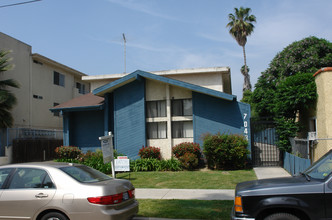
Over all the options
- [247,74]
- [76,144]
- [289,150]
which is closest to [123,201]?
[289,150]

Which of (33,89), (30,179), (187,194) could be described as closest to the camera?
(30,179)

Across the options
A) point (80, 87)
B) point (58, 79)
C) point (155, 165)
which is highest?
point (58, 79)

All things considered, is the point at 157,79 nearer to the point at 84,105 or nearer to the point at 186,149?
the point at 186,149

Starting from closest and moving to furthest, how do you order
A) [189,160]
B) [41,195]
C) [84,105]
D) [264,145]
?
[41,195]
[189,160]
[264,145]
[84,105]

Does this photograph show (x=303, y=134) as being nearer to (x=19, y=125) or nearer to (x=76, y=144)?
(x=76, y=144)

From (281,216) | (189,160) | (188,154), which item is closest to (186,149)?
(188,154)

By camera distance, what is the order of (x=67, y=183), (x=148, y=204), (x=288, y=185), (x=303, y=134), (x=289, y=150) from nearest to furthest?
(x=288, y=185) → (x=67, y=183) → (x=148, y=204) → (x=289, y=150) → (x=303, y=134)

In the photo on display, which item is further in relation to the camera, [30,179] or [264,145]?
[264,145]

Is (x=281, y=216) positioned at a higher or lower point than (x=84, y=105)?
lower

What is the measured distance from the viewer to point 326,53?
24.2 metres

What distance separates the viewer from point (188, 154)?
50.7ft

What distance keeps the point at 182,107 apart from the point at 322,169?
11.8m

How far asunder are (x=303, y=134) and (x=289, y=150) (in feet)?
5.55

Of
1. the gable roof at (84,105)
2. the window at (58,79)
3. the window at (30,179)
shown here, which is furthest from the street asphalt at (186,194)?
the window at (58,79)
